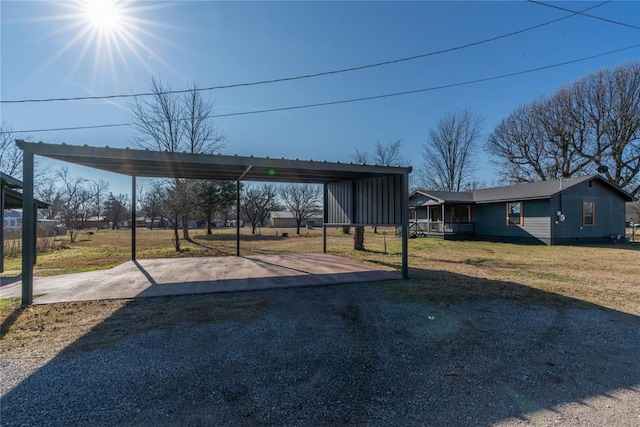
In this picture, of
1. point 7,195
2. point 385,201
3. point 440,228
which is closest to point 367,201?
point 385,201

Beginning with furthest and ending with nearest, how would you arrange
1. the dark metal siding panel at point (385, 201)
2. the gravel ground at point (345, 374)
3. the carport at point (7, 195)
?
the dark metal siding panel at point (385, 201)
the carport at point (7, 195)
the gravel ground at point (345, 374)

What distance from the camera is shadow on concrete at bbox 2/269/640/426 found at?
2301 mm

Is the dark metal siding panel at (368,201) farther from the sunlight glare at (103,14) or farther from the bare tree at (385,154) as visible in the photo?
the bare tree at (385,154)

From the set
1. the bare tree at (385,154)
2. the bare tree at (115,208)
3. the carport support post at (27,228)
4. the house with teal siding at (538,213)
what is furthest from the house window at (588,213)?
the bare tree at (115,208)

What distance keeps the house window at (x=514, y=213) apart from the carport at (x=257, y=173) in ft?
40.9

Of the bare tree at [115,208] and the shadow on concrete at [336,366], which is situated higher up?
the bare tree at [115,208]

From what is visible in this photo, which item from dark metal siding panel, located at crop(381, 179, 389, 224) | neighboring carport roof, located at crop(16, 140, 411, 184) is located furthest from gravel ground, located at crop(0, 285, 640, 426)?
dark metal siding panel, located at crop(381, 179, 389, 224)

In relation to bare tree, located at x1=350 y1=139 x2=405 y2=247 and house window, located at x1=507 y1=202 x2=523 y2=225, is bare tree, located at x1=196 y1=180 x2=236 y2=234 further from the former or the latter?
house window, located at x1=507 y1=202 x2=523 y2=225

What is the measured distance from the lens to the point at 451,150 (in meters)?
31.9

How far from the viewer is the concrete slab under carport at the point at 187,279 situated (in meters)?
5.93

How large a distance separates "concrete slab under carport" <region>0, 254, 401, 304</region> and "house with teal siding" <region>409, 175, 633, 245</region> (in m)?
12.8

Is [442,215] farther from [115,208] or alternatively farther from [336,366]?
[115,208]

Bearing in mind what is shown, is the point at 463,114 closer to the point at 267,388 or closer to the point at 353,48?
the point at 353,48

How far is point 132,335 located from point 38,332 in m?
1.20
